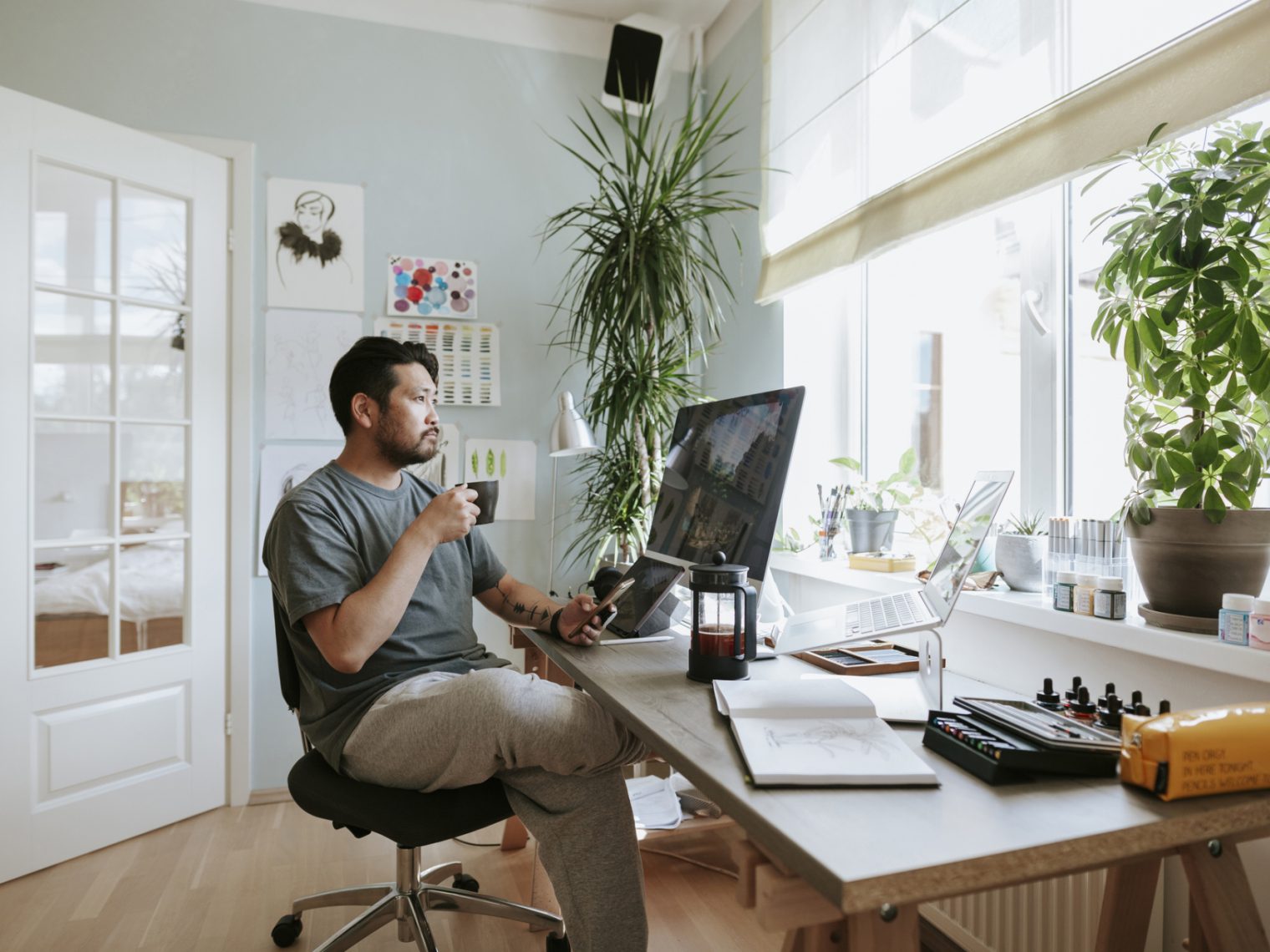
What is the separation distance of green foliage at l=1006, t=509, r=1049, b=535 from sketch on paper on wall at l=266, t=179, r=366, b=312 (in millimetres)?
2235

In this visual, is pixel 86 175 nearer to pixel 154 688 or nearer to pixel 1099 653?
pixel 154 688

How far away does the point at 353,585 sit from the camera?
156cm

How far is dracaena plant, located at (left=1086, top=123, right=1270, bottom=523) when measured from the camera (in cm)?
119

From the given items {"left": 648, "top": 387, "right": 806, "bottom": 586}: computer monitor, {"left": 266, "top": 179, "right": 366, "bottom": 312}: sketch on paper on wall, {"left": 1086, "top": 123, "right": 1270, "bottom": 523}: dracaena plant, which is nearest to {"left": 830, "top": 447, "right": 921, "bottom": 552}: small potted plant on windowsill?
{"left": 648, "top": 387, "right": 806, "bottom": 586}: computer monitor

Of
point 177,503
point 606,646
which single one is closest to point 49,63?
point 177,503

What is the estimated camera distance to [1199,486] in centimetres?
128

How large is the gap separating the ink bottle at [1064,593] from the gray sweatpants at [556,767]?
0.82 metres

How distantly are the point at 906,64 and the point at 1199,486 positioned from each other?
132 centimetres

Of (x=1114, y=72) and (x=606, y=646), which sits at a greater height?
(x=1114, y=72)

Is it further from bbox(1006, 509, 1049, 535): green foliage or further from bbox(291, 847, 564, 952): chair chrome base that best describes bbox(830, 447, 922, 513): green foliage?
bbox(291, 847, 564, 952): chair chrome base

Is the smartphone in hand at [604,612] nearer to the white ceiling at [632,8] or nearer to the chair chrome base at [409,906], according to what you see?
the chair chrome base at [409,906]

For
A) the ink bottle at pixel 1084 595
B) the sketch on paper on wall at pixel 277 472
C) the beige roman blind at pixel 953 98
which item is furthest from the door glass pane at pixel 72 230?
the ink bottle at pixel 1084 595

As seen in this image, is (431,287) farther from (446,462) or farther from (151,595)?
(151,595)

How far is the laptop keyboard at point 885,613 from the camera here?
129 centimetres
